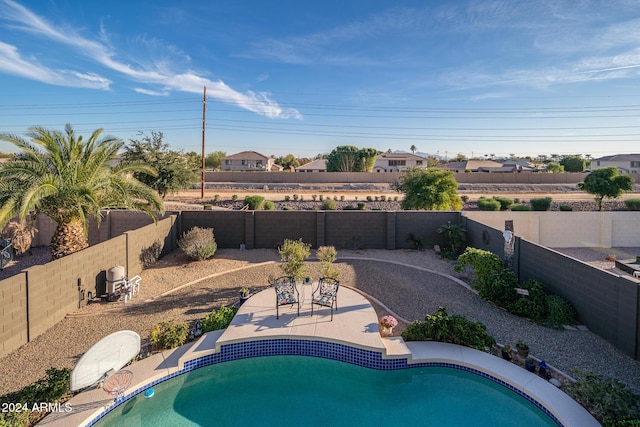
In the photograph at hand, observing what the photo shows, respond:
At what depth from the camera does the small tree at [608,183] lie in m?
27.4

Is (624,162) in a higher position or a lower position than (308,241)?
higher

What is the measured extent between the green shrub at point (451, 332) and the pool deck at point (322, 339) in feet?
0.66

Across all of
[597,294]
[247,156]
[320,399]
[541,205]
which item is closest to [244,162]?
[247,156]

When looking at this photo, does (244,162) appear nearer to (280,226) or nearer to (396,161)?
(396,161)

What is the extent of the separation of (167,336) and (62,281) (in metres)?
3.59

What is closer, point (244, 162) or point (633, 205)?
point (633, 205)

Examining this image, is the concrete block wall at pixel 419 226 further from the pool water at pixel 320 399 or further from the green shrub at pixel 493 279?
the pool water at pixel 320 399

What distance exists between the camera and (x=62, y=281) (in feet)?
29.4

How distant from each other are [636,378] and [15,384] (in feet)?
35.3

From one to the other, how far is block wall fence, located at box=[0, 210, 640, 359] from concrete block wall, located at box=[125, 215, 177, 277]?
33mm

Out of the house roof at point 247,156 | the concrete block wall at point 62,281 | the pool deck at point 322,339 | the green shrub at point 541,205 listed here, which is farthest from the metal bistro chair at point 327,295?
the house roof at point 247,156

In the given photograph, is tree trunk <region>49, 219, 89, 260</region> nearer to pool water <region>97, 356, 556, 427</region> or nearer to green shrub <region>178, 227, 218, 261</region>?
green shrub <region>178, 227, 218, 261</region>

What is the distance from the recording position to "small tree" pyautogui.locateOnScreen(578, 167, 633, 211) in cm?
2741

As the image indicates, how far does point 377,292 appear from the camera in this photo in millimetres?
10812
